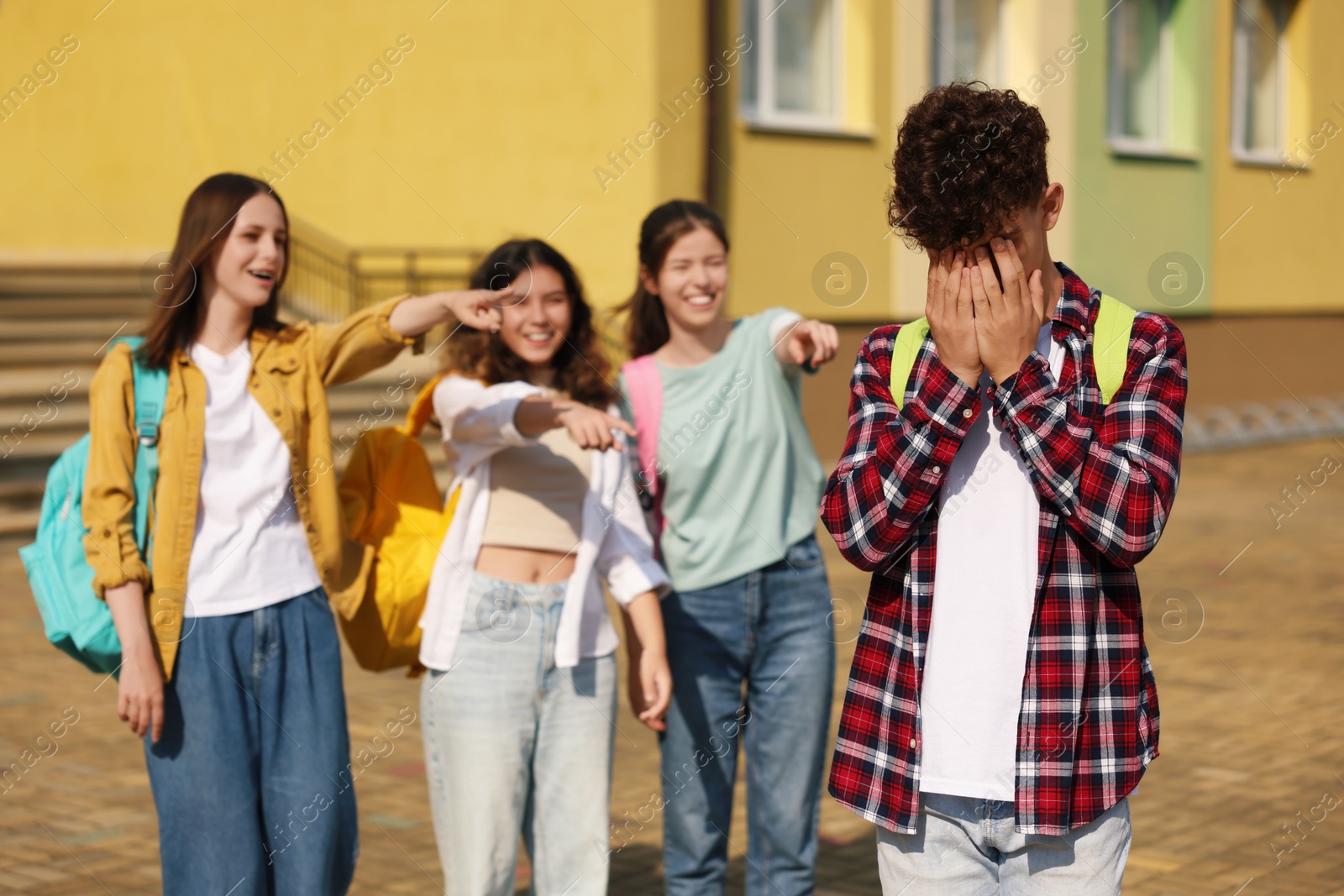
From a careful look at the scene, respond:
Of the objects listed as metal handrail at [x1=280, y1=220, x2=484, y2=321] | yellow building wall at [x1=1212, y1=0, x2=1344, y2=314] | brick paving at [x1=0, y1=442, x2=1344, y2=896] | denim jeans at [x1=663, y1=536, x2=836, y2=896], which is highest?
yellow building wall at [x1=1212, y1=0, x2=1344, y2=314]

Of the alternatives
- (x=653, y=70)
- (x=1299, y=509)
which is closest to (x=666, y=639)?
(x=653, y=70)

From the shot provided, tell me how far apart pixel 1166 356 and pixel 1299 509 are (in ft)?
40.1

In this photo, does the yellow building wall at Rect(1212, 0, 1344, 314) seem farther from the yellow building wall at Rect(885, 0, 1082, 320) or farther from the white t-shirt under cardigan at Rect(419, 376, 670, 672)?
the white t-shirt under cardigan at Rect(419, 376, 670, 672)

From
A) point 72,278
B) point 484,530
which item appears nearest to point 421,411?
point 484,530

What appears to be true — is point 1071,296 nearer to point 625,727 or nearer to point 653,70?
point 625,727

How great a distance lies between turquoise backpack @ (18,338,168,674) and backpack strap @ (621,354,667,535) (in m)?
1.20

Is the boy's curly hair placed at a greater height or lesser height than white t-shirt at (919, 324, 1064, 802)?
greater

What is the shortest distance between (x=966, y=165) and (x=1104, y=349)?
42 cm

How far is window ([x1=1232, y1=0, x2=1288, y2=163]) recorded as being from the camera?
2023 cm

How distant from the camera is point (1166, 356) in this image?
2375mm

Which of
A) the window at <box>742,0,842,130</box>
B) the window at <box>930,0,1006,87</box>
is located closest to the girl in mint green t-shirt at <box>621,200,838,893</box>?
the window at <box>742,0,842,130</box>

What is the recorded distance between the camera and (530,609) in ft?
11.7

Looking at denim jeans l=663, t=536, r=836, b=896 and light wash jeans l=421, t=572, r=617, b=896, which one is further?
denim jeans l=663, t=536, r=836, b=896

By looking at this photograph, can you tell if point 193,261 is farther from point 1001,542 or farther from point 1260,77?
point 1260,77
